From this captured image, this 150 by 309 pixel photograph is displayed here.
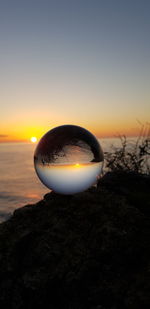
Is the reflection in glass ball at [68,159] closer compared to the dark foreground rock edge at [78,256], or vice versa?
the dark foreground rock edge at [78,256]

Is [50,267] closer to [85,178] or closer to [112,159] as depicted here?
[85,178]

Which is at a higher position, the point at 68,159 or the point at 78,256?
the point at 68,159

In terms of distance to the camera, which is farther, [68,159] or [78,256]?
[68,159]

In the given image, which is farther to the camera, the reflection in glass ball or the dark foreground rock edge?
the reflection in glass ball

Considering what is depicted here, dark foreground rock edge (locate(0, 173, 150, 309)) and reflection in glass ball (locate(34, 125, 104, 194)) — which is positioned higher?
reflection in glass ball (locate(34, 125, 104, 194))
